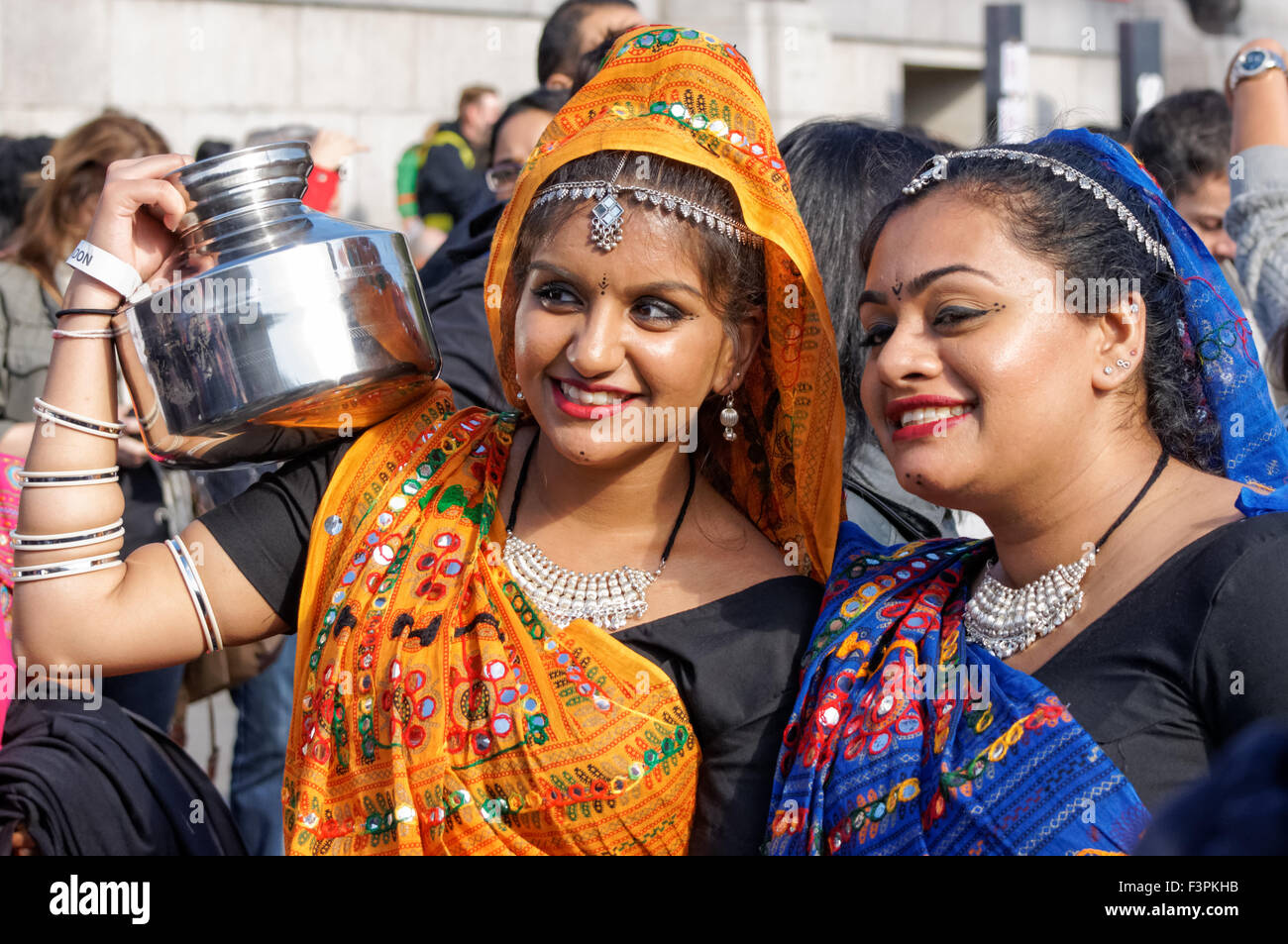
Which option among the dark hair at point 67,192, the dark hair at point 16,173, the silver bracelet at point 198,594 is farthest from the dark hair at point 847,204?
the dark hair at point 16,173

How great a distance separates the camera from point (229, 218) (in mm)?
1935

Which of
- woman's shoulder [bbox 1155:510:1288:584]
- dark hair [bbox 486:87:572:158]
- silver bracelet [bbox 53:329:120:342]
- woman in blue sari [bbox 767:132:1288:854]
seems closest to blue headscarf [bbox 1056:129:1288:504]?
woman in blue sari [bbox 767:132:1288:854]

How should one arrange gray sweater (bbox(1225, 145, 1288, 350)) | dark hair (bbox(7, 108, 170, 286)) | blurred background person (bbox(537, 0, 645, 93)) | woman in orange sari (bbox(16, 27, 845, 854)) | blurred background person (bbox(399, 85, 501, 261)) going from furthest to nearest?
blurred background person (bbox(399, 85, 501, 261)) → blurred background person (bbox(537, 0, 645, 93)) → dark hair (bbox(7, 108, 170, 286)) → gray sweater (bbox(1225, 145, 1288, 350)) → woman in orange sari (bbox(16, 27, 845, 854))

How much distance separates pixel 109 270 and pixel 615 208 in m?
0.74

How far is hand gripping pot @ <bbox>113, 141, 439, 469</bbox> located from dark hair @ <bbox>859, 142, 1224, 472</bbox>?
2.71 ft

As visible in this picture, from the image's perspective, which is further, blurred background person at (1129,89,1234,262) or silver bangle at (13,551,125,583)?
blurred background person at (1129,89,1234,262)

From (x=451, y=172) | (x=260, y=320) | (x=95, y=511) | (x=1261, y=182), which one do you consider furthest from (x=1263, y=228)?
(x=451, y=172)

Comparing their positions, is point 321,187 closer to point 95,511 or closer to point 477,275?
point 477,275

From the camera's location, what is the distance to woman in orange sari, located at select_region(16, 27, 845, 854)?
1.91 m

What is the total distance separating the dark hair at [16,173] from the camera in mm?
5078

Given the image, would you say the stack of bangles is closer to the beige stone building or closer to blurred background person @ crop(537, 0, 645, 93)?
blurred background person @ crop(537, 0, 645, 93)

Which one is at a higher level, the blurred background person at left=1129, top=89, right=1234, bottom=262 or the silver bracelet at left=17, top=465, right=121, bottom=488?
the blurred background person at left=1129, top=89, right=1234, bottom=262
